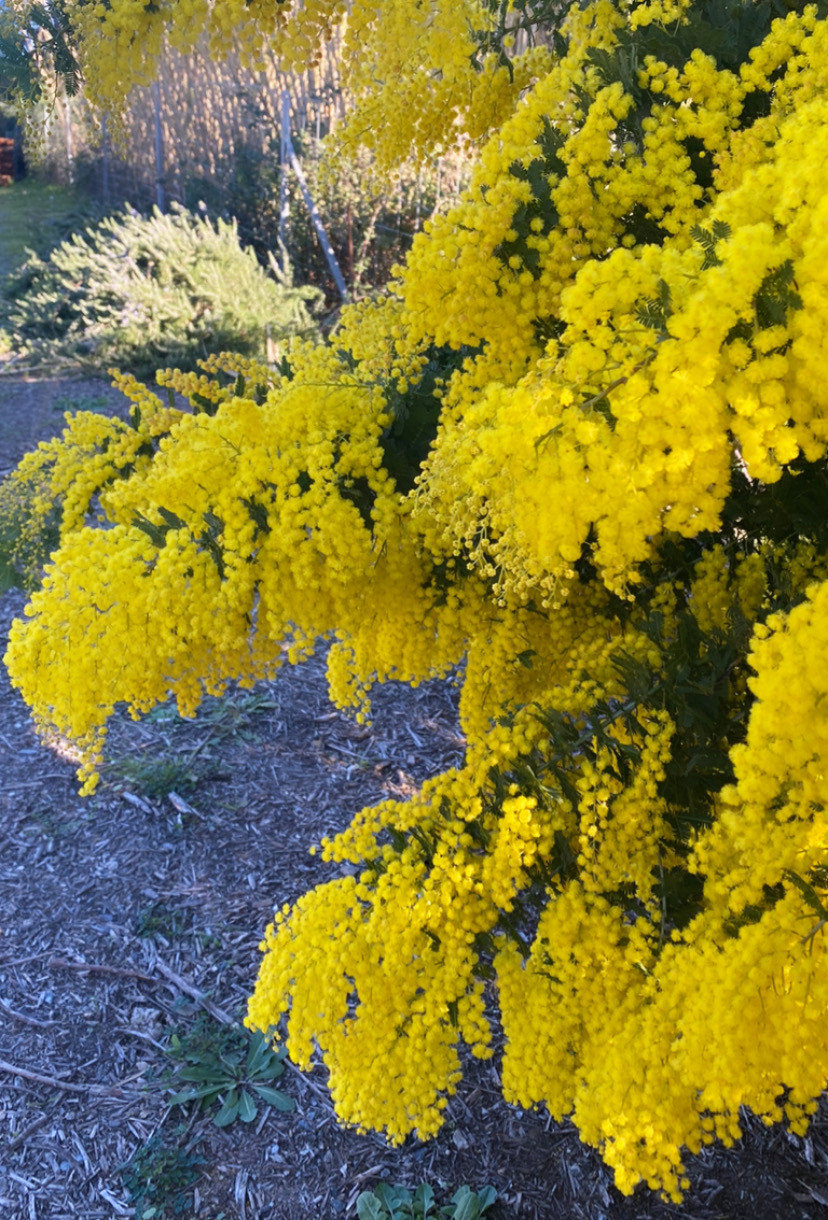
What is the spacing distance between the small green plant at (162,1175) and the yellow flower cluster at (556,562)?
1.23 meters

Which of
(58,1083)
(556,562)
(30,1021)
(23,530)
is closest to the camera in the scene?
(556,562)

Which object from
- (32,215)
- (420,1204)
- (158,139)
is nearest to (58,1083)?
(420,1204)

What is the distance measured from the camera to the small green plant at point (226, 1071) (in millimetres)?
2842

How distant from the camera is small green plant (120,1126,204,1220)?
8.56 feet

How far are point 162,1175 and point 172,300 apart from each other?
6434 millimetres

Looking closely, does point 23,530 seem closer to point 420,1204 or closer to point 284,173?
point 420,1204

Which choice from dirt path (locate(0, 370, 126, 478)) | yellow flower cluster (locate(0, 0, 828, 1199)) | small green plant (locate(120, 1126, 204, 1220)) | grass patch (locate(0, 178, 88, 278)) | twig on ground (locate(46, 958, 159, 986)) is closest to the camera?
yellow flower cluster (locate(0, 0, 828, 1199))

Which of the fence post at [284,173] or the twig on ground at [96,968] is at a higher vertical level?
the fence post at [284,173]

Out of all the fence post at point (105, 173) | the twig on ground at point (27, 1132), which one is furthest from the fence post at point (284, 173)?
the twig on ground at point (27, 1132)

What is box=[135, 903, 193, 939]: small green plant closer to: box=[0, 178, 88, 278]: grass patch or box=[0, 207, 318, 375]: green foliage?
box=[0, 207, 318, 375]: green foliage

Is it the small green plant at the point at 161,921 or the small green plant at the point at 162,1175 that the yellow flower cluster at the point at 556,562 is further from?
the small green plant at the point at 161,921

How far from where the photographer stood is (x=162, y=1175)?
106 inches

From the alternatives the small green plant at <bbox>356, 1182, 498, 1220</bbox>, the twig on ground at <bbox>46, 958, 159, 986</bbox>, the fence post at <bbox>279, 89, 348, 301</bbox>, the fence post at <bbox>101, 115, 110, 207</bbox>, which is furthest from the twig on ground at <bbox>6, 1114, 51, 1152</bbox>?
the fence post at <bbox>101, 115, 110, 207</bbox>

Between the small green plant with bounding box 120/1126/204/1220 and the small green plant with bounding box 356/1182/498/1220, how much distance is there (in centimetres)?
51
